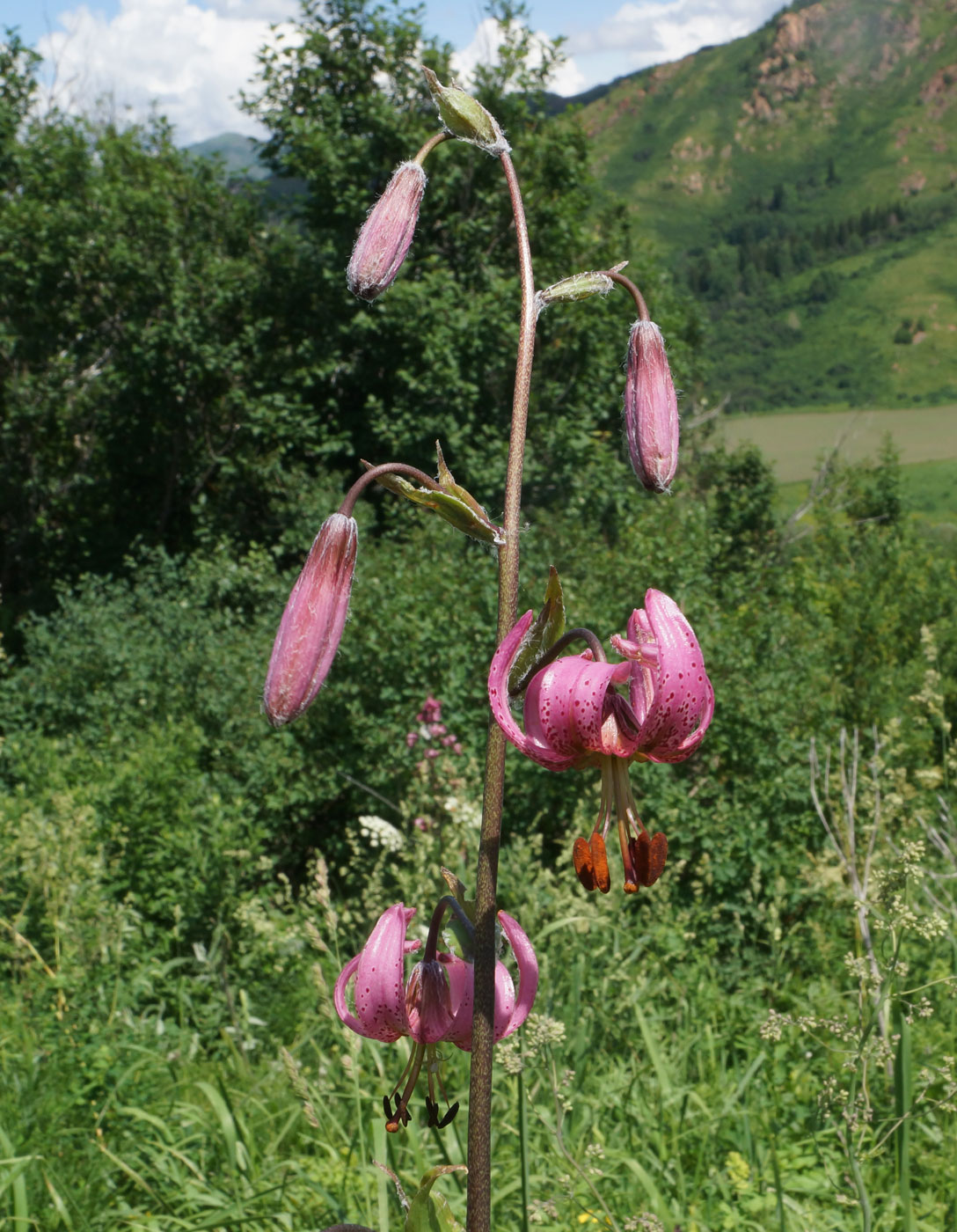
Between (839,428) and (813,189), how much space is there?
61.9 metres

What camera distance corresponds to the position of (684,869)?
3.51 m

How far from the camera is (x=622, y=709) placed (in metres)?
0.85

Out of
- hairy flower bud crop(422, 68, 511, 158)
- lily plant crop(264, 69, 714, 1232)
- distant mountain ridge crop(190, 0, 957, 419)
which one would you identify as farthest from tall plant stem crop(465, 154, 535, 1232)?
distant mountain ridge crop(190, 0, 957, 419)

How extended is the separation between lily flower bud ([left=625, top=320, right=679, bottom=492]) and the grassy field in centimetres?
2726

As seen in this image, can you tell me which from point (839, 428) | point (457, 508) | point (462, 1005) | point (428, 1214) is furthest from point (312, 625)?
point (839, 428)

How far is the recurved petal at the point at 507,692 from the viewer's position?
805 millimetres

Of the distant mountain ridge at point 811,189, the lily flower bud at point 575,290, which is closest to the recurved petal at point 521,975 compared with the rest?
the lily flower bud at point 575,290

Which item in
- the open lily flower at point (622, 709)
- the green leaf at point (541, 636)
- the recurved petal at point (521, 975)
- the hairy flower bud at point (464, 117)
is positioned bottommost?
the recurved petal at point (521, 975)

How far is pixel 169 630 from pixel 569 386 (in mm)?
4288

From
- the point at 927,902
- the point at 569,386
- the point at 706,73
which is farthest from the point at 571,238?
the point at 706,73

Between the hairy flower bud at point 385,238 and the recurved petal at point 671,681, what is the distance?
43 cm

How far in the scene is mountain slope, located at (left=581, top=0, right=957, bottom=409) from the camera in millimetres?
57062

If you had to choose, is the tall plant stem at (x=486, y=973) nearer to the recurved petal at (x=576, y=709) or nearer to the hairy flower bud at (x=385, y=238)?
the recurved petal at (x=576, y=709)

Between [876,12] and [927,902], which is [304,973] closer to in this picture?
[927,902]
